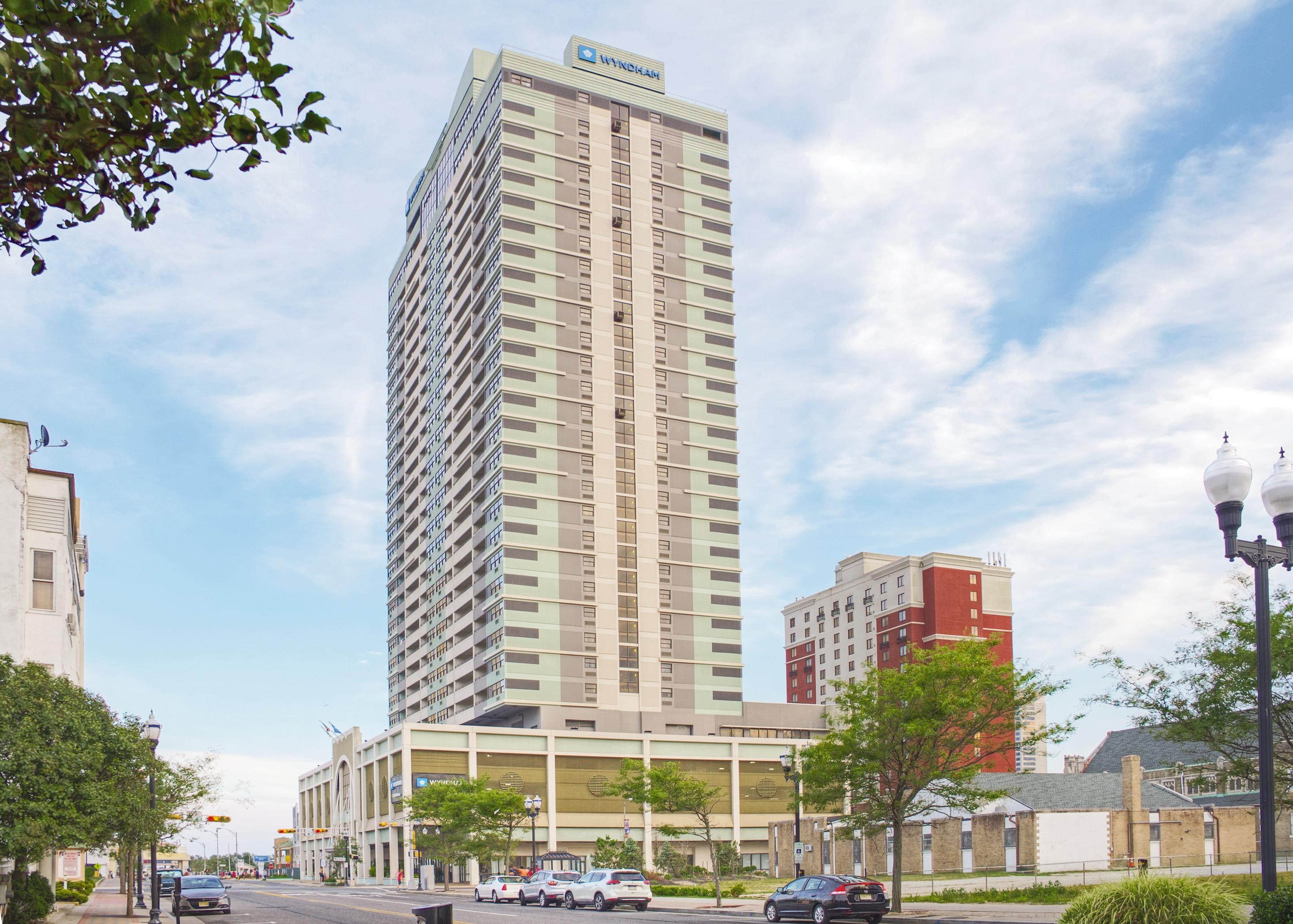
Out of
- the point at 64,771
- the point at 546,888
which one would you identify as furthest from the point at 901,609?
the point at 64,771

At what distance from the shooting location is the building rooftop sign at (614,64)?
120m

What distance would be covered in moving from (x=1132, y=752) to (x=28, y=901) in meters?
88.3

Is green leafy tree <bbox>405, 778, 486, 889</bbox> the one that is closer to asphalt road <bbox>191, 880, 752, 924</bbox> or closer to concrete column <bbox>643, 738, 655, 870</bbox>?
asphalt road <bbox>191, 880, 752, 924</bbox>

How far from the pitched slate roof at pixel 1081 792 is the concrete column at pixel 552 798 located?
4137cm

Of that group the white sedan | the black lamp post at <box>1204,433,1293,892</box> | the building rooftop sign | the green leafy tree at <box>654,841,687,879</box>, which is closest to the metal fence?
the green leafy tree at <box>654,841,687,879</box>

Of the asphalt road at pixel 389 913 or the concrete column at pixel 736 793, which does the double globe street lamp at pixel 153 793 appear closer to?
the asphalt road at pixel 389 913

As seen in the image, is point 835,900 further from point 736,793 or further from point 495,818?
point 736,793

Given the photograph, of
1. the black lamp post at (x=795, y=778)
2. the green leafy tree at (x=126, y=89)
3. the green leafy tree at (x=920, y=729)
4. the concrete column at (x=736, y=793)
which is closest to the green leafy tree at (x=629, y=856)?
the concrete column at (x=736, y=793)

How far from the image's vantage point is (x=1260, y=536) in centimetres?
1430

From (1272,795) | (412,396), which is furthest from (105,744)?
(412,396)

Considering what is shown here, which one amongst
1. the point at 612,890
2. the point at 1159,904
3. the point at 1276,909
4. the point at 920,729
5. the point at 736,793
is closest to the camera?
the point at 1276,909

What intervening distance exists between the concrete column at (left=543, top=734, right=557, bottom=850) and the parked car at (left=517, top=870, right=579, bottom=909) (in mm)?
47223

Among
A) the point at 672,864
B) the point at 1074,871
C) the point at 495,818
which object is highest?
the point at 1074,871

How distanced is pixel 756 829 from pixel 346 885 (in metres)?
39.0
